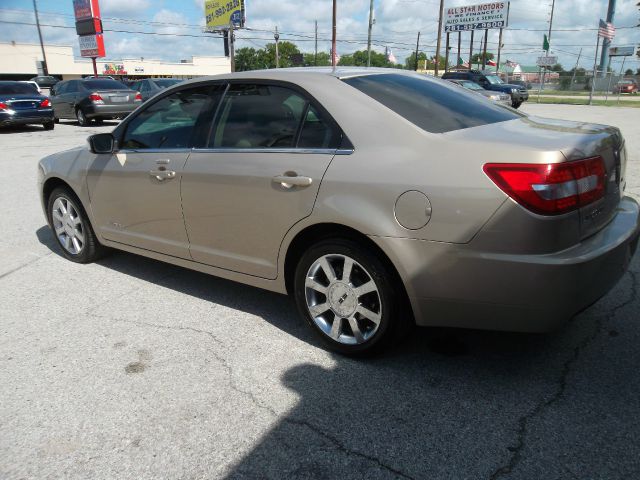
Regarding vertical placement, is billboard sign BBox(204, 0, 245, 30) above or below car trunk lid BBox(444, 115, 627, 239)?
above

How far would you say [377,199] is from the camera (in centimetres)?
269

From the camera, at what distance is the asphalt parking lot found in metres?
2.29

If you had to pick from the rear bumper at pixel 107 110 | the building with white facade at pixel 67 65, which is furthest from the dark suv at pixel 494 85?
the building with white facade at pixel 67 65

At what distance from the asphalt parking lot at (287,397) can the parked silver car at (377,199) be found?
353 millimetres

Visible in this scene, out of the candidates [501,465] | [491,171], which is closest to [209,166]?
[491,171]

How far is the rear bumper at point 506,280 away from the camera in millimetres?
2396

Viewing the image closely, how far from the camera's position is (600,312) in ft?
11.7

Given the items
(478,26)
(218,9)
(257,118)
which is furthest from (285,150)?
(478,26)

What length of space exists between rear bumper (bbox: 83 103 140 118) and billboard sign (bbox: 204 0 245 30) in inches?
1429

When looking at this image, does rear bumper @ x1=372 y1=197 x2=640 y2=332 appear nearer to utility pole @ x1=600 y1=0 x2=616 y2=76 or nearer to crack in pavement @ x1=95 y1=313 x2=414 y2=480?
crack in pavement @ x1=95 y1=313 x2=414 y2=480

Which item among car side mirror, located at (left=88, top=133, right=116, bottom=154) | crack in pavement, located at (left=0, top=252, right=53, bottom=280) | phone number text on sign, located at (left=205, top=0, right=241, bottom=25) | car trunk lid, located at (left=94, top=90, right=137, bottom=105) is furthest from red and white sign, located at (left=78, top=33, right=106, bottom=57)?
car side mirror, located at (left=88, top=133, right=116, bottom=154)

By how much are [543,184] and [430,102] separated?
1.07 meters

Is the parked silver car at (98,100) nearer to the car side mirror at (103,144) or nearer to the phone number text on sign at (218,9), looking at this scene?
the car side mirror at (103,144)

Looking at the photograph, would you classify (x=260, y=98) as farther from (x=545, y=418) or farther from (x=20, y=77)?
(x=20, y=77)
